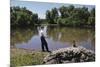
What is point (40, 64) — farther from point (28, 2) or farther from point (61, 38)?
point (28, 2)

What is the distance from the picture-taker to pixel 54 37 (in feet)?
7.07

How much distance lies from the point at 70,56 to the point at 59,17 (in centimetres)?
43

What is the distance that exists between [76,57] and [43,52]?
379mm

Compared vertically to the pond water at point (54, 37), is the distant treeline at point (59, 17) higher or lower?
higher

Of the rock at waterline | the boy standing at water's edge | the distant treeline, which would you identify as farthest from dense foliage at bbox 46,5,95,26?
the rock at waterline

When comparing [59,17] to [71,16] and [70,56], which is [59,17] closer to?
[71,16]

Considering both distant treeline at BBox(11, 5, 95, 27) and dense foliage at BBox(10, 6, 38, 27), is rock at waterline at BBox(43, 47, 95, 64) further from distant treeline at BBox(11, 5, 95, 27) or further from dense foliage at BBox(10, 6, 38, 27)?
dense foliage at BBox(10, 6, 38, 27)

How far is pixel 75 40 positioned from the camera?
2244 mm

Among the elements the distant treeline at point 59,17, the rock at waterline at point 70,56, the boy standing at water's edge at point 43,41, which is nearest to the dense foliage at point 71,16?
the distant treeline at point 59,17

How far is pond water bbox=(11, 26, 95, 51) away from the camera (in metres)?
2.02

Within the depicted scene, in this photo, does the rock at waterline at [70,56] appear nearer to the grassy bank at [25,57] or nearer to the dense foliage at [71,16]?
the grassy bank at [25,57]

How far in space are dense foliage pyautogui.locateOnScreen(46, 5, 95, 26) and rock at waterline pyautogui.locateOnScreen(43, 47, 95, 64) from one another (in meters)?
0.28

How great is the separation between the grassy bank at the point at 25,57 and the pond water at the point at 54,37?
49 millimetres

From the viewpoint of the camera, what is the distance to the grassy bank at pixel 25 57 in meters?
1.99
